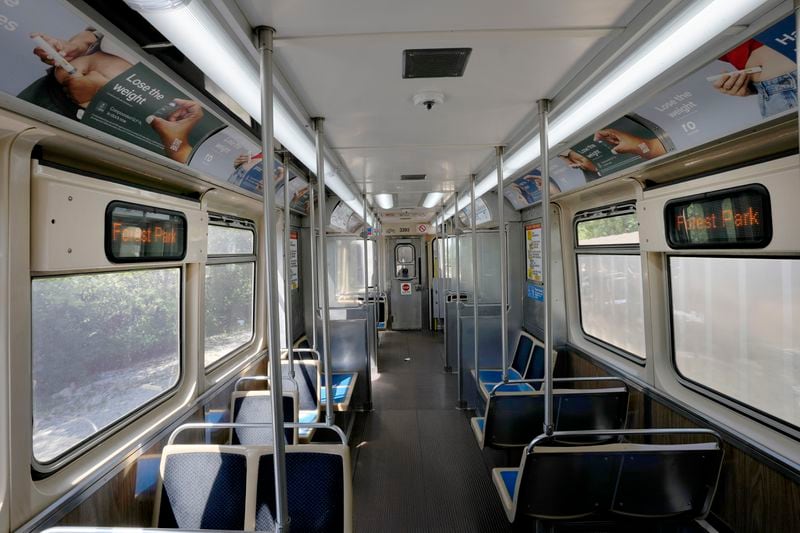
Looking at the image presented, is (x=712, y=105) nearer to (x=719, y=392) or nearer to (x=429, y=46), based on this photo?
(x=429, y=46)

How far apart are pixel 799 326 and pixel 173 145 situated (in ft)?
11.1

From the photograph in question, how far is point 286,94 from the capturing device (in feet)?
5.79

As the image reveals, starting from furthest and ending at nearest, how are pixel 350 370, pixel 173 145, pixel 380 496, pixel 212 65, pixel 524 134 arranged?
1. pixel 350 370
2. pixel 380 496
3. pixel 524 134
4. pixel 173 145
5. pixel 212 65

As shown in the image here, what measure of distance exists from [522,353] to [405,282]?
→ 5.12 m

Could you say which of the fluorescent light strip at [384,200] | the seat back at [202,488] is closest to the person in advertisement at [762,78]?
the seat back at [202,488]

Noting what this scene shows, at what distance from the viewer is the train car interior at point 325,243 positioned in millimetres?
1246

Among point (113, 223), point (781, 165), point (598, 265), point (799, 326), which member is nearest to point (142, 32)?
point (113, 223)

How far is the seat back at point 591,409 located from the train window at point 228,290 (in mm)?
2855

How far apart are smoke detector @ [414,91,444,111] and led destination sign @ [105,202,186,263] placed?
1671 millimetres

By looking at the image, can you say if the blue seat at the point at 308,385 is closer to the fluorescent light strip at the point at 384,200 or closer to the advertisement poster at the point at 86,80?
the advertisement poster at the point at 86,80

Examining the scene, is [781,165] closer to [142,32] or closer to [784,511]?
[784,511]

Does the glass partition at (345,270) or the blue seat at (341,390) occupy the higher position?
the glass partition at (345,270)

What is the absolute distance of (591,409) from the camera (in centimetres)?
268

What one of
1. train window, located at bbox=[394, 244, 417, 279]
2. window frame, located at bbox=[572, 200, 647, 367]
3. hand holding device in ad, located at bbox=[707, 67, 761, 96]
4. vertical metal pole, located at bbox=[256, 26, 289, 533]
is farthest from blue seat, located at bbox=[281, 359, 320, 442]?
train window, located at bbox=[394, 244, 417, 279]
